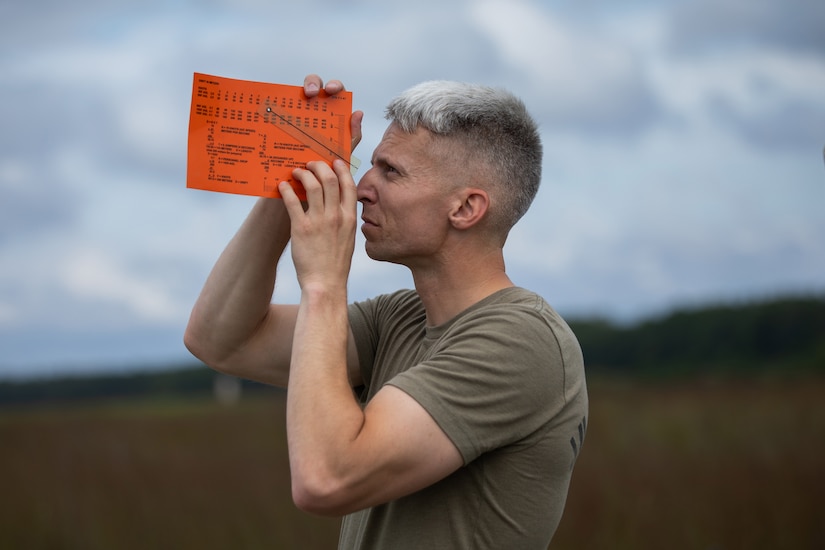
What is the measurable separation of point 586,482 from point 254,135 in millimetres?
6708

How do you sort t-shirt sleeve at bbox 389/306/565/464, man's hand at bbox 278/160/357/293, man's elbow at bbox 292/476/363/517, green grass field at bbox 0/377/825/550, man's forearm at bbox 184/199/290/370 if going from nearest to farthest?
man's elbow at bbox 292/476/363/517 < t-shirt sleeve at bbox 389/306/565/464 < man's hand at bbox 278/160/357/293 < man's forearm at bbox 184/199/290/370 < green grass field at bbox 0/377/825/550

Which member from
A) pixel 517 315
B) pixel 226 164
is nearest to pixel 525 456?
pixel 517 315

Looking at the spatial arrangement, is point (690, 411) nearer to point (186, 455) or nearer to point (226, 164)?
point (186, 455)

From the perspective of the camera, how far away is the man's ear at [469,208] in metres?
2.54

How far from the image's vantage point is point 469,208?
256cm

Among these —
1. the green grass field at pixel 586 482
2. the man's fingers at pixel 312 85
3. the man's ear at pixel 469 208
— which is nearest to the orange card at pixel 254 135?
the man's fingers at pixel 312 85

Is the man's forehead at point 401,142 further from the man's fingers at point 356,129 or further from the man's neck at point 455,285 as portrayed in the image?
the man's neck at point 455,285

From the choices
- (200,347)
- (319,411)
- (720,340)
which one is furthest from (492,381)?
(720,340)

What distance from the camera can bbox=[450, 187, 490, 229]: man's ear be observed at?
2.54 m

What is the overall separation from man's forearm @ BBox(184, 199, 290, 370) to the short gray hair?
1.64ft

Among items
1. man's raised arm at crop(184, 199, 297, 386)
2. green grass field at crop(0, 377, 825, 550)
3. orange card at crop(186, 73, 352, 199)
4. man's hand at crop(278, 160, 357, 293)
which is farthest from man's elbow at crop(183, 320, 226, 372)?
green grass field at crop(0, 377, 825, 550)

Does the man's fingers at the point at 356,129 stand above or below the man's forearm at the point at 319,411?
above

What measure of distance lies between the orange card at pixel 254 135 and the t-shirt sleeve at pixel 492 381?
614 mm

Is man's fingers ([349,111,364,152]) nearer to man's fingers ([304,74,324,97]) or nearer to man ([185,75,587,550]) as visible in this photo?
man ([185,75,587,550])
